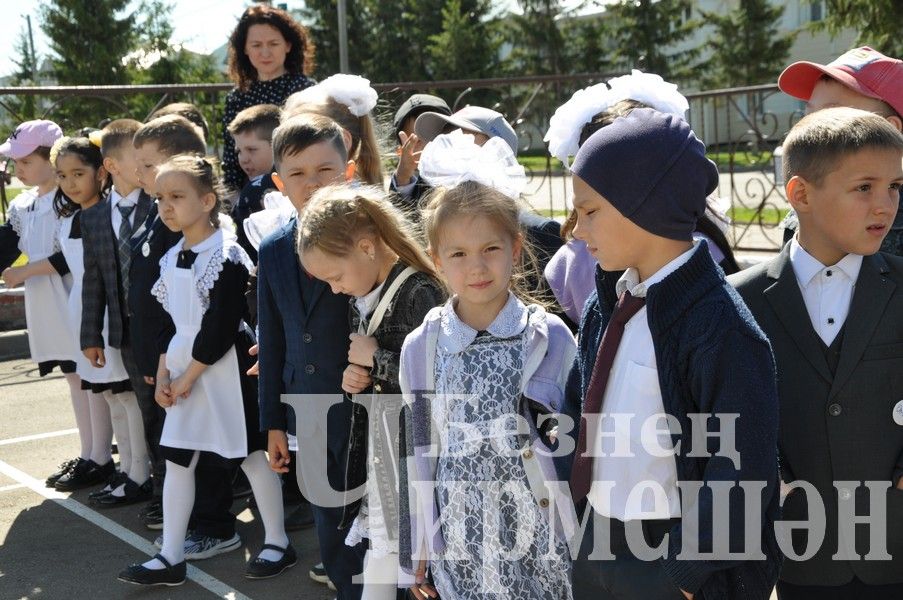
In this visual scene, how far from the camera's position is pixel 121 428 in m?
5.34

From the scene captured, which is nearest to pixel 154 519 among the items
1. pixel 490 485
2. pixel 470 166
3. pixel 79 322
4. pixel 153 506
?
pixel 153 506

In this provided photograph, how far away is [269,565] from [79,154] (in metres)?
2.48

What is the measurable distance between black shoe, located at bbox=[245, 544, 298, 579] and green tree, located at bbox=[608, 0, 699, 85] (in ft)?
124

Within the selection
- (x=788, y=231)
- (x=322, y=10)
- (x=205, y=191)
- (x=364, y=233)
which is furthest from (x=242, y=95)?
(x=322, y=10)

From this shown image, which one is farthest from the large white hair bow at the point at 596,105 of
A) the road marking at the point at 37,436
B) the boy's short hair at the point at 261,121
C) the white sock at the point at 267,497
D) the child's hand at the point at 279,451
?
the road marking at the point at 37,436

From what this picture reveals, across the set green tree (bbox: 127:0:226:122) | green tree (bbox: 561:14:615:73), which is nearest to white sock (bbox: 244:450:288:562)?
green tree (bbox: 127:0:226:122)

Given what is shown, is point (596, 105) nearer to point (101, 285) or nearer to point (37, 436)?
point (101, 285)

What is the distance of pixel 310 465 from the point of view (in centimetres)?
335

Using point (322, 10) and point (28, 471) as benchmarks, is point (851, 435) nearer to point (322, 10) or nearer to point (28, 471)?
point (28, 471)

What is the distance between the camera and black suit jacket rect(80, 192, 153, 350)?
5.07m

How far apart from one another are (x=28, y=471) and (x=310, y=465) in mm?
3090

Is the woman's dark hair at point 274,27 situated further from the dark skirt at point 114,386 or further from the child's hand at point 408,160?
the dark skirt at point 114,386

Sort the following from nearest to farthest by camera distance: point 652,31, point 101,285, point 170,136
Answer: point 170,136, point 101,285, point 652,31

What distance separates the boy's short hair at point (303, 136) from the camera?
3551mm
